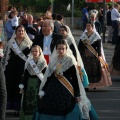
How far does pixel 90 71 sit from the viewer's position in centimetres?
1533

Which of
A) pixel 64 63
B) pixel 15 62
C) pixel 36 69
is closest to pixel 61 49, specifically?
pixel 64 63

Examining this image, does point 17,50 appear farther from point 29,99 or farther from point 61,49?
point 61,49

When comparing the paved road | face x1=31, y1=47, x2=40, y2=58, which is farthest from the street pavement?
face x1=31, y1=47, x2=40, y2=58

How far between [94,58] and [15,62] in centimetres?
374

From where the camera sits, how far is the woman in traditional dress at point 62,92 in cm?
889

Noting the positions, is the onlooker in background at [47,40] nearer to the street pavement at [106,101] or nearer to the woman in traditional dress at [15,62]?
the woman in traditional dress at [15,62]

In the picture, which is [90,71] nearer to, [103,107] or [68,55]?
[103,107]

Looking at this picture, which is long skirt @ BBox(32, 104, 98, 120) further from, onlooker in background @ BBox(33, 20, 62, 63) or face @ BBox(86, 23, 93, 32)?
face @ BBox(86, 23, 93, 32)

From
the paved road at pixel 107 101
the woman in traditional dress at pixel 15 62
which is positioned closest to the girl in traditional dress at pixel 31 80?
the woman in traditional dress at pixel 15 62

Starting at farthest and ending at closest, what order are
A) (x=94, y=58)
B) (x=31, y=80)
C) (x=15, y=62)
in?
(x=94, y=58) → (x=15, y=62) → (x=31, y=80)

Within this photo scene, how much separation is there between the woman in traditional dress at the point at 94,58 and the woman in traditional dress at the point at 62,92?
5846 mm

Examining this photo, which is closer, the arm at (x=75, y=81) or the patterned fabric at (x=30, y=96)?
the arm at (x=75, y=81)

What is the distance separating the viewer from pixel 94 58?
15.2m

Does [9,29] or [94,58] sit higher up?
[9,29]
